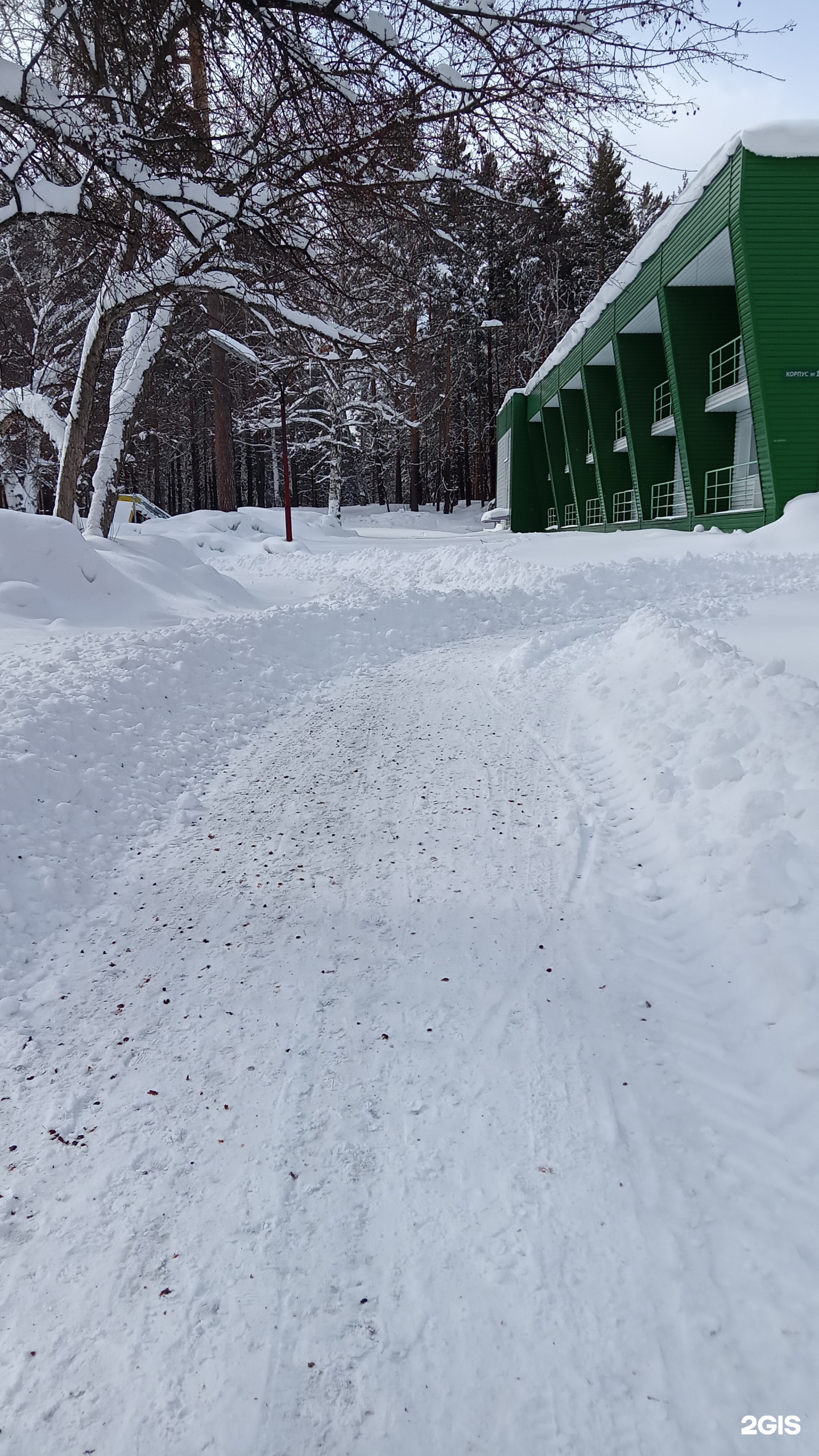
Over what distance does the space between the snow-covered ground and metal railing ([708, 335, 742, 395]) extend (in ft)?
52.7

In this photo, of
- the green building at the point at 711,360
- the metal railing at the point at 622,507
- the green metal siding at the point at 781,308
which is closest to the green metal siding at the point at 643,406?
the green building at the point at 711,360

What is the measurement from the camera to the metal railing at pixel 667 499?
77.4 feet

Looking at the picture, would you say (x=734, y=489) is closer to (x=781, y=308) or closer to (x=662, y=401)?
(x=781, y=308)

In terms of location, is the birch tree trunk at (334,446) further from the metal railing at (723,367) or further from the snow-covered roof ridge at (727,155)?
the metal railing at (723,367)

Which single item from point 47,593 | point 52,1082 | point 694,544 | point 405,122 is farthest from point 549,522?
point 52,1082

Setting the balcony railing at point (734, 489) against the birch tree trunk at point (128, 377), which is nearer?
the birch tree trunk at point (128, 377)

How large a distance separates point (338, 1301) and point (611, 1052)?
1.26 meters

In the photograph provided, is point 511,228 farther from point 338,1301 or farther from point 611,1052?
point 338,1301

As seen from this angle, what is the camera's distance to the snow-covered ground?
5.83ft

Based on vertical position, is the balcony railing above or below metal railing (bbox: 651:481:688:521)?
below

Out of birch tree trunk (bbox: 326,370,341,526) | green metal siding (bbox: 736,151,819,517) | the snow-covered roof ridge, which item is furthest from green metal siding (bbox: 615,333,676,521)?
birch tree trunk (bbox: 326,370,341,526)

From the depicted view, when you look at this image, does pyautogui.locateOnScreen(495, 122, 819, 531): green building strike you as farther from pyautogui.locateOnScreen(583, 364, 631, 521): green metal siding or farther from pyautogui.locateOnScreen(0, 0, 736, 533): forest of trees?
pyautogui.locateOnScreen(0, 0, 736, 533): forest of trees

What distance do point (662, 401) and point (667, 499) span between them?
2.95m

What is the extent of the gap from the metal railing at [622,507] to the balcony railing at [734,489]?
727 centimetres
